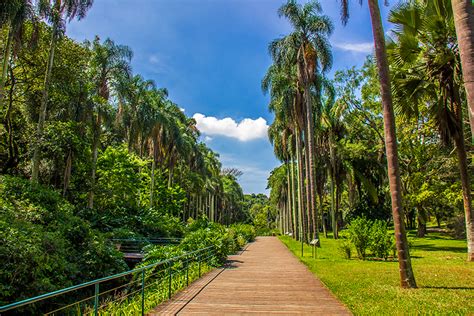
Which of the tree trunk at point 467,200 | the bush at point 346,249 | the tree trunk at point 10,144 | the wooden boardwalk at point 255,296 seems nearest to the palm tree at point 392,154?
the wooden boardwalk at point 255,296

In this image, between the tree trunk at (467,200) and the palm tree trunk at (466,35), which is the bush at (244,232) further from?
the palm tree trunk at (466,35)

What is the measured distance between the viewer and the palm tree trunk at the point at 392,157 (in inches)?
345

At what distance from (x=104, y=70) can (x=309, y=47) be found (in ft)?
53.1

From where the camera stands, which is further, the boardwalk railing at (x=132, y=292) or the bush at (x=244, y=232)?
the bush at (x=244, y=232)

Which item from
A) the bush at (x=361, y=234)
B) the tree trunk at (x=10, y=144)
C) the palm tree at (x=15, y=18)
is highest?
the palm tree at (x=15, y=18)

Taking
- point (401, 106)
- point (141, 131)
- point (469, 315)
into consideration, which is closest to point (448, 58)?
point (401, 106)

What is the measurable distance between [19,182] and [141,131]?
57.5 feet

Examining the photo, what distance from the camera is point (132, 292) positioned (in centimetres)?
670

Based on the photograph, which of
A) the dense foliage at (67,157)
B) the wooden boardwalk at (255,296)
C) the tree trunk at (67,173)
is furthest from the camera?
the tree trunk at (67,173)

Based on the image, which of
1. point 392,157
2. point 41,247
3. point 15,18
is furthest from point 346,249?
point 15,18

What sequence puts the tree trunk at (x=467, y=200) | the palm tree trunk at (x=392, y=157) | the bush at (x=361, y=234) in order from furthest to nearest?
the bush at (x=361, y=234) → the tree trunk at (x=467, y=200) → the palm tree trunk at (x=392, y=157)

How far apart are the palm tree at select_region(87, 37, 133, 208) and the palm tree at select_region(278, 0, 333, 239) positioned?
12.7m

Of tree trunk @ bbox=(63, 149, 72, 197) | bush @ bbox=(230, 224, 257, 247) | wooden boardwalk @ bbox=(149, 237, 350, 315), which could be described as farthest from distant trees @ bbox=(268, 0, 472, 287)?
tree trunk @ bbox=(63, 149, 72, 197)

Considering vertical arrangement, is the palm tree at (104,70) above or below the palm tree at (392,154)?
above
